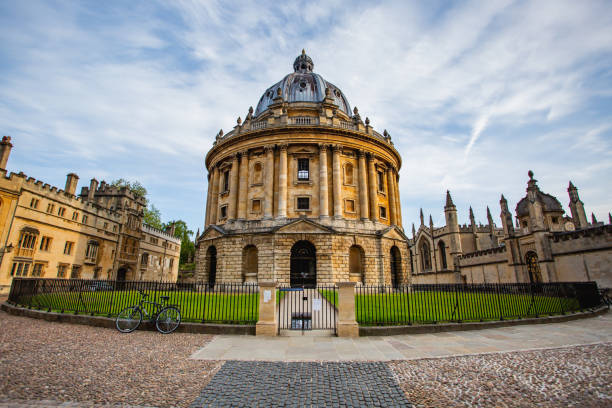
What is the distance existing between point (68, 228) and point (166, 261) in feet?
67.8

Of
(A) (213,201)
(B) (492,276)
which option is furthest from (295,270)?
(B) (492,276)

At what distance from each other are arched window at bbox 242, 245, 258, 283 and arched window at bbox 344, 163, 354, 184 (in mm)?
10698

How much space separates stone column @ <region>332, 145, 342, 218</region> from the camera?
83.1 feet

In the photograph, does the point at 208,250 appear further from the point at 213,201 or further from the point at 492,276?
the point at 492,276

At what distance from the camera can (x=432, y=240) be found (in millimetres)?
44969

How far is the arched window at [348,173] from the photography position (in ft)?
90.4

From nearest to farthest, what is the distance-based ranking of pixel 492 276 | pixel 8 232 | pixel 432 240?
pixel 8 232 → pixel 492 276 → pixel 432 240

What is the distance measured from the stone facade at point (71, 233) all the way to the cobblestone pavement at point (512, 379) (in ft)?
104

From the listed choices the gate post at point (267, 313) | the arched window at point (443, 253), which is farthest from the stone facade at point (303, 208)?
the arched window at point (443, 253)

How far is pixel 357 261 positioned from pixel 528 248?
1669cm

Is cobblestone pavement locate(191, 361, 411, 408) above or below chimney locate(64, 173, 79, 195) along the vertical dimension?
below

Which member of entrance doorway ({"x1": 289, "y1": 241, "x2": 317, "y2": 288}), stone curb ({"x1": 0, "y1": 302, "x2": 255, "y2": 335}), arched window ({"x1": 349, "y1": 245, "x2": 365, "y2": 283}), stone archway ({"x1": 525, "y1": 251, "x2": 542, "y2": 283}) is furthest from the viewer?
stone archway ({"x1": 525, "y1": 251, "x2": 542, "y2": 283})

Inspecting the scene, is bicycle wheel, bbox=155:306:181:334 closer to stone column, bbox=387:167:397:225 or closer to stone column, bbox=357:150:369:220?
stone column, bbox=357:150:369:220

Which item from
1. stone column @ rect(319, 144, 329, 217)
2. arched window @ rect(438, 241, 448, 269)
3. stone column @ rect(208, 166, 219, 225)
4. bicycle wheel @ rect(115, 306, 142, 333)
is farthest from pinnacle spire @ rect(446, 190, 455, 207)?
bicycle wheel @ rect(115, 306, 142, 333)
